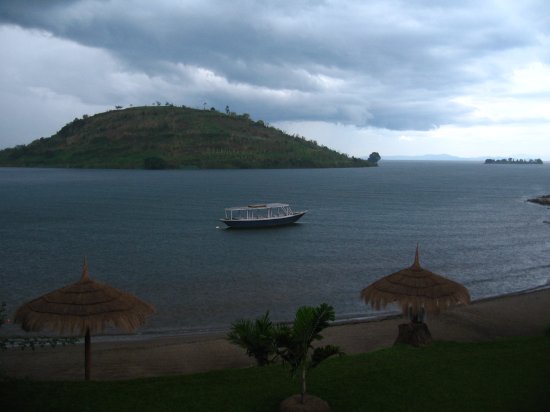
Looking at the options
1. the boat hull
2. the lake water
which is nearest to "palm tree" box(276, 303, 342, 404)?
the lake water

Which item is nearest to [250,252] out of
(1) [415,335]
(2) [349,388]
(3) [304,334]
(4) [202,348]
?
(4) [202,348]

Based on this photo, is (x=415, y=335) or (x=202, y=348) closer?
(x=415, y=335)

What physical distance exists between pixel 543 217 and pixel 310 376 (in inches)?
2616

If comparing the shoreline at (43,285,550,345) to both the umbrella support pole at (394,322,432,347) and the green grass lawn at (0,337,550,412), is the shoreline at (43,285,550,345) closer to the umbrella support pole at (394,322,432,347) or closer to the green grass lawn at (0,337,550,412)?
the umbrella support pole at (394,322,432,347)

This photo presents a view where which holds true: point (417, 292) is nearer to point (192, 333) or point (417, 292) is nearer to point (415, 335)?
point (415, 335)

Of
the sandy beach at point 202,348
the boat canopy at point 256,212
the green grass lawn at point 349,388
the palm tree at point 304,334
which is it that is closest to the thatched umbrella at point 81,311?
the green grass lawn at point 349,388

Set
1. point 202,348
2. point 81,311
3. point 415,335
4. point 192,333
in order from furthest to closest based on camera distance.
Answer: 1. point 192,333
2. point 202,348
3. point 415,335
4. point 81,311

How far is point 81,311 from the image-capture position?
1380 cm

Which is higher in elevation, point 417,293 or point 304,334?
point 304,334

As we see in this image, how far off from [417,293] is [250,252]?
2931cm

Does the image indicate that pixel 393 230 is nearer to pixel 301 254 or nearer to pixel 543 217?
pixel 301 254

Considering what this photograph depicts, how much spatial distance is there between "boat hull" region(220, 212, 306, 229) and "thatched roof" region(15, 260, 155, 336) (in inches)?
1682

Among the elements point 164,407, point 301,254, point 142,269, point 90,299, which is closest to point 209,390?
point 164,407

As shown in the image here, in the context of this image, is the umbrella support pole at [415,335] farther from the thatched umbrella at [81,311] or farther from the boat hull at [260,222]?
the boat hull at [260,222]
